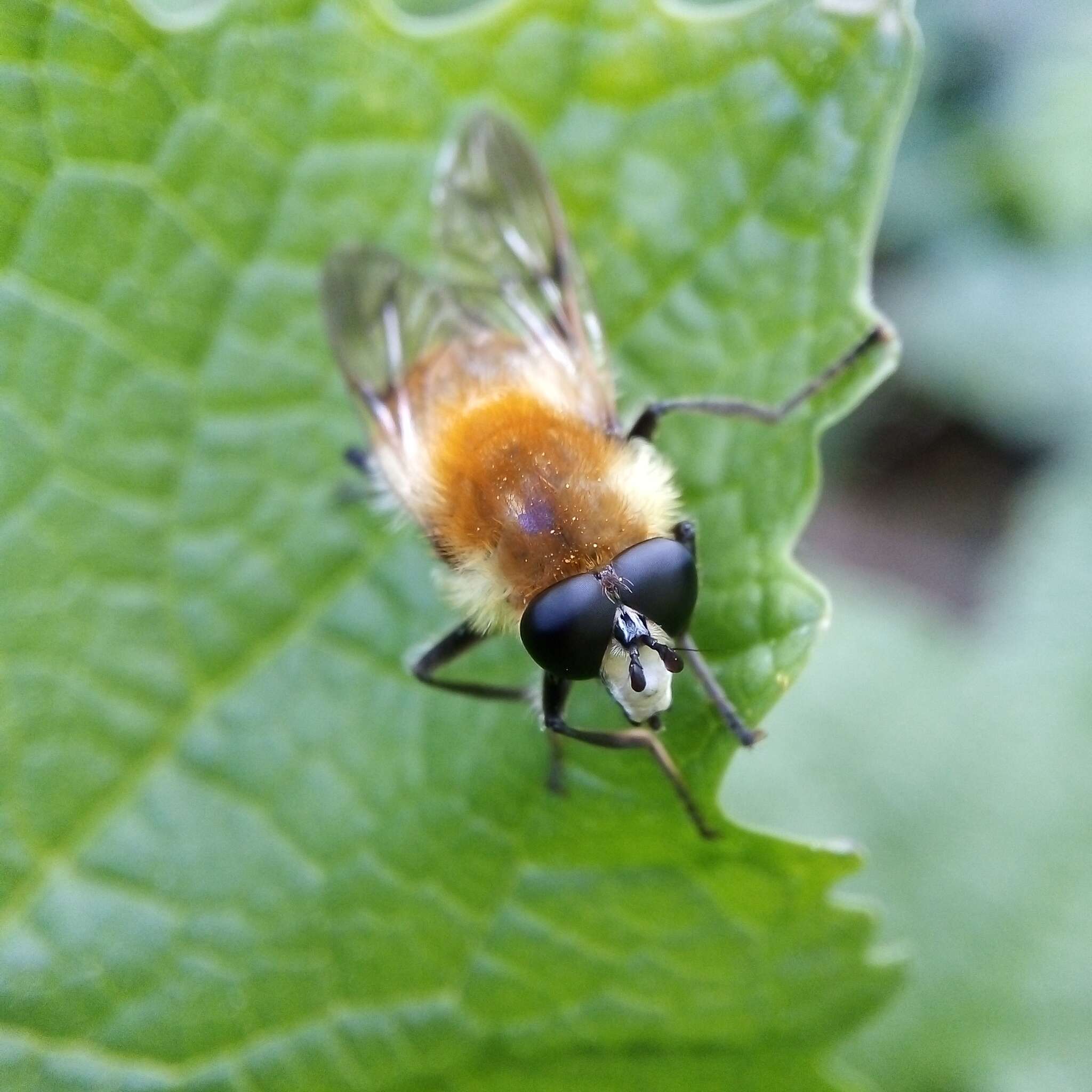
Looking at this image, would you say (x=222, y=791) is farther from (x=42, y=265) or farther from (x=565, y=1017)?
(x=42, y=265)

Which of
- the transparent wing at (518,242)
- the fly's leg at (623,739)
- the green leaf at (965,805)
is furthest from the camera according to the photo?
the green leaf at (965,805)

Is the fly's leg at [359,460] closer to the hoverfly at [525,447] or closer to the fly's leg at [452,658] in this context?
the hoverfly at [525,447]

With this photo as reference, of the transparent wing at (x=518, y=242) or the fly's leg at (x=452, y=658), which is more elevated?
the transparent wing at (x=518, y=242)

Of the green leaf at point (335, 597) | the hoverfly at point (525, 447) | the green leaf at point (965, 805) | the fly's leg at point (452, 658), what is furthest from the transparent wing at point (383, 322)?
the green leaf at point (965, 805)

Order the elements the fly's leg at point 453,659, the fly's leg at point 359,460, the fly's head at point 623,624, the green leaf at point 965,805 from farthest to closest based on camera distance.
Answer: the green leaf at point 965,805
the fly's leg at point 359,460
the fly's leg at point 453,659
the fly's head at point 623,624

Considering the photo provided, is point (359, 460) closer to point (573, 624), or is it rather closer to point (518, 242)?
point (518, 242)

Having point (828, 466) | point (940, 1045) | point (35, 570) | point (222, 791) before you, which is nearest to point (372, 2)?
point (35, 570)

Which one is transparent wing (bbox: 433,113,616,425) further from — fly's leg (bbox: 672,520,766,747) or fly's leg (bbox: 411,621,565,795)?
fly's leg (bbox: 411,621,565,795)

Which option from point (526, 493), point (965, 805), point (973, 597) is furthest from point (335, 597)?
point (973, 597)
